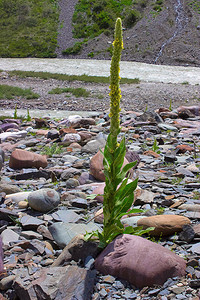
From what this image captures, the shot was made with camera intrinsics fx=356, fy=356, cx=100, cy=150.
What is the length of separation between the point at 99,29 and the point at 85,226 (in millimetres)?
59318

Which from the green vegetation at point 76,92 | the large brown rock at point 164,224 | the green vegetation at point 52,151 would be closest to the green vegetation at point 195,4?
the green vegetation at point 76,92

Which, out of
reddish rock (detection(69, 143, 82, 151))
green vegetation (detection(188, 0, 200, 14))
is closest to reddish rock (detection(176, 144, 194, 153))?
reddish rock (detection(69, 143, 82, 151))

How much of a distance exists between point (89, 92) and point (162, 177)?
17709 millimetres

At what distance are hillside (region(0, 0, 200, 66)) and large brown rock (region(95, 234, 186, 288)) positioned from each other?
4741cm

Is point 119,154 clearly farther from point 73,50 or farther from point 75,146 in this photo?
point 73,50

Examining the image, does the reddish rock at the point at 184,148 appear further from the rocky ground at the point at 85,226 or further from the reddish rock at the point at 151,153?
the reddish rock at the point at 151,153

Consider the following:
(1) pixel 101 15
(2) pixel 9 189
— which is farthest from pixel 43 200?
(1) pixel 101 15

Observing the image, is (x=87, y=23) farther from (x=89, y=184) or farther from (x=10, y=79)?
(x=89, y=184)

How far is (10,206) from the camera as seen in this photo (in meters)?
4.84

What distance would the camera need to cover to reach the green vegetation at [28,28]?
54.2 meters

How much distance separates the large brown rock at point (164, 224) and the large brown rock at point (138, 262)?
53 cm

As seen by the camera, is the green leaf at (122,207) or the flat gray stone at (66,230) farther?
the flat gray stone at (66,230)

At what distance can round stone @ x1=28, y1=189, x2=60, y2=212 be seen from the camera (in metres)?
4.59

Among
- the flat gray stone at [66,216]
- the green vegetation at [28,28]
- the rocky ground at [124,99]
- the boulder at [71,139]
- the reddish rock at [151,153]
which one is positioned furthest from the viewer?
the green vegetation at [28,28]
